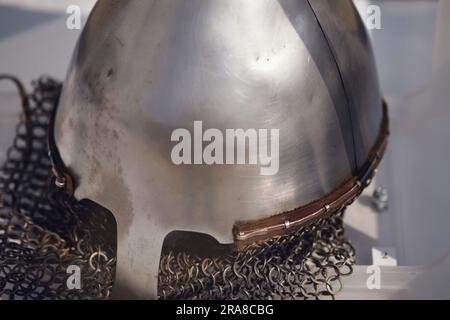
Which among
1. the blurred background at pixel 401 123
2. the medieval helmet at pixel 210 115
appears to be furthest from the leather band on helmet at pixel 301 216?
the blurred background at pixel 401 123

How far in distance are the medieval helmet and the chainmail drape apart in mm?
79

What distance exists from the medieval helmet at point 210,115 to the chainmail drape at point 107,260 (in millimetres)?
79

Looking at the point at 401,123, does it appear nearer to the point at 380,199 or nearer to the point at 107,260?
the point at 380,199

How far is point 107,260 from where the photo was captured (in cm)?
120

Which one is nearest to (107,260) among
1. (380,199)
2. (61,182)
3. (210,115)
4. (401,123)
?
(61,182)

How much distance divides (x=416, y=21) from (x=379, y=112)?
0.74m

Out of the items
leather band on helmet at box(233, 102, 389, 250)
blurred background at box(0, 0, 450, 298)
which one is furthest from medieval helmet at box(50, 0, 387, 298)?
blurred background at box(0, 0, 450, 298)

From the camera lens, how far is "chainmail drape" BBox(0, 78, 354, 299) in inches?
46.8

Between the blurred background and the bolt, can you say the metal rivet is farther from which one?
the bolt

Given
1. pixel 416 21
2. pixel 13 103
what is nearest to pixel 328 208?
pixel 13 103

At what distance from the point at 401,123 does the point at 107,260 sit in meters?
0.75

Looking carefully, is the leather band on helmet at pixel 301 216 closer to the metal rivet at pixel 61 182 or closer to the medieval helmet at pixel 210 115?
the medieval helmet at pixel 210 115

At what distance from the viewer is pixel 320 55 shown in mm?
1079
